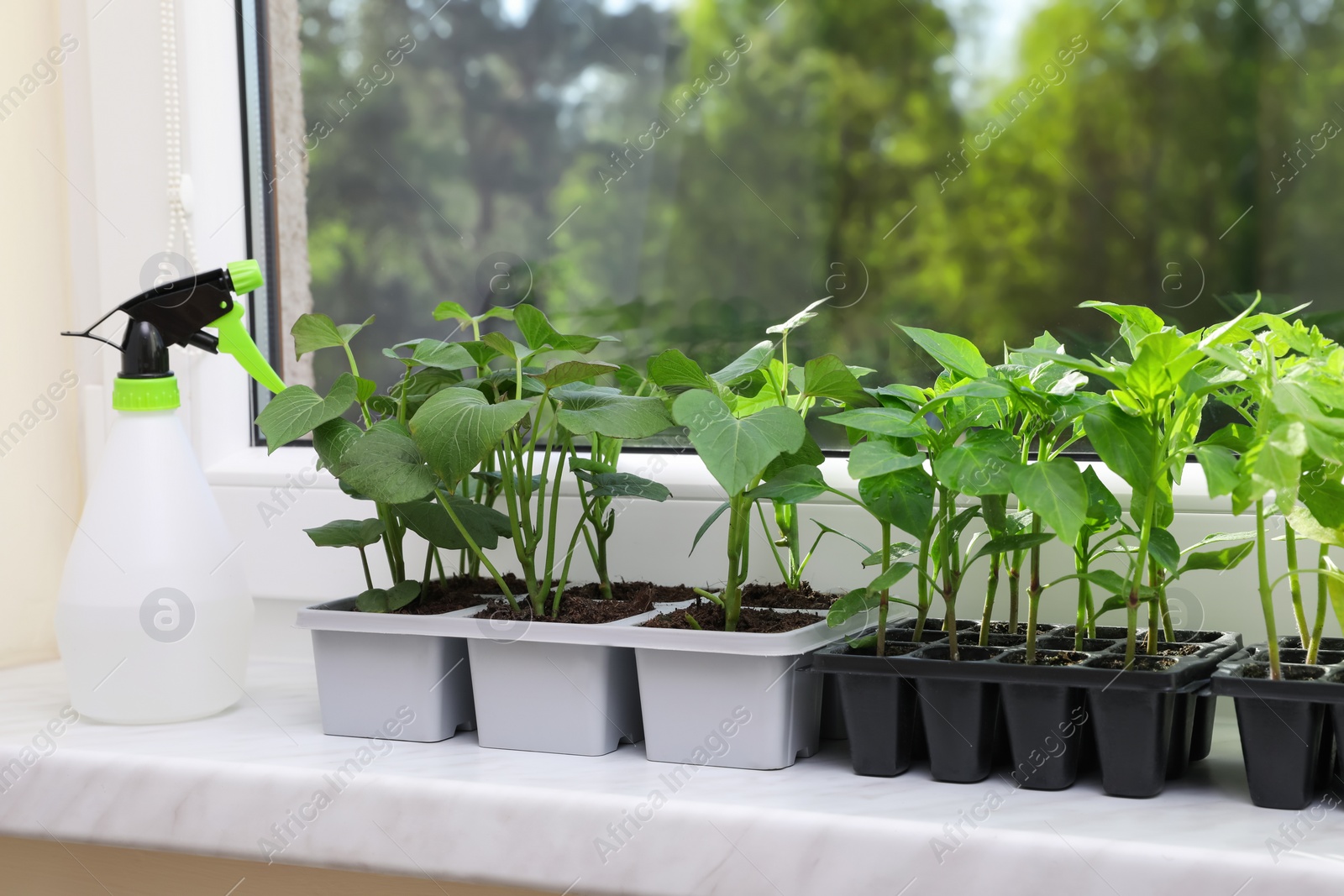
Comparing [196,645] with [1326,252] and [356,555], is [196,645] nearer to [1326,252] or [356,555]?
[356,555]

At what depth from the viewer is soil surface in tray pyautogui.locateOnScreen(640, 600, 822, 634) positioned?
69 centimetres

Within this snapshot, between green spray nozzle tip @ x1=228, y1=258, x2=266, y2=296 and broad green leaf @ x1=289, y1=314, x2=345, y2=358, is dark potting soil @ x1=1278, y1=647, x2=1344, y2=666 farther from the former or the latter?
green spray nozzle tip @ x1=228, y1=258, x2=266, y2=296

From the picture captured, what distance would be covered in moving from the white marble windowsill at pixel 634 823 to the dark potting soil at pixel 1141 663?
0.07 meters

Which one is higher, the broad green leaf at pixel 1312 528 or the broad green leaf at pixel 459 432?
the broad green leaf at pixel 459 432

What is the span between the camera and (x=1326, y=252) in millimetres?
872

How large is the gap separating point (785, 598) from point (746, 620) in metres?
0.08

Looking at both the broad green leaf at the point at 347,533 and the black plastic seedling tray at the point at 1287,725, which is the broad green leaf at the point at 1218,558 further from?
the broad green leaf at the point at 347,533

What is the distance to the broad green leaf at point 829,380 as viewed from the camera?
2.27 ft

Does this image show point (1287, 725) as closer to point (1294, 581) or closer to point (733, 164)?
point (1294, 581)

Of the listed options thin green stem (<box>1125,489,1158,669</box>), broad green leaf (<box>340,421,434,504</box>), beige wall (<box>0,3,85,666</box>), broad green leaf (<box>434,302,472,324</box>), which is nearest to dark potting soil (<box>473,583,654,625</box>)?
broad green leaf (<box>340,421,434,504</box>)

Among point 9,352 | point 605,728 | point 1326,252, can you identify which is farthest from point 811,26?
point 9,352

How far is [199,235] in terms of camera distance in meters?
1.06

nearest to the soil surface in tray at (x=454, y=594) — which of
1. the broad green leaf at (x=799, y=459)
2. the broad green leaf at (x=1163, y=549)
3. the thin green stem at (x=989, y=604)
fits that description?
the broad green leaf at (x=799, y=459)

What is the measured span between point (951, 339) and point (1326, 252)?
1.32 ft
